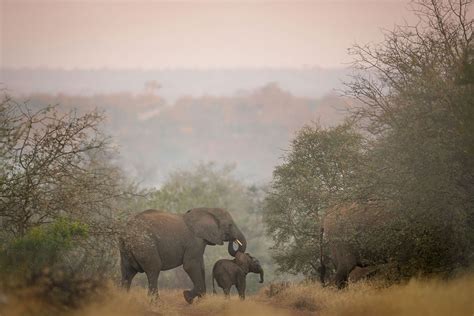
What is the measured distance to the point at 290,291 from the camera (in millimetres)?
21172

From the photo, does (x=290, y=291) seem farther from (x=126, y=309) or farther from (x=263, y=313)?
(x=126, y=309)

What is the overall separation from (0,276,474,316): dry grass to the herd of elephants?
3.36ft

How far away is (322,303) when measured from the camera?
61.8 ft

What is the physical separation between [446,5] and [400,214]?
5980 millimetres

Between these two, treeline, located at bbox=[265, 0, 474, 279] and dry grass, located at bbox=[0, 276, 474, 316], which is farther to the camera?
treeline, located at bbox=[265, 0, 474, 279]

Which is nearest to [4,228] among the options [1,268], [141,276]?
[1,268]

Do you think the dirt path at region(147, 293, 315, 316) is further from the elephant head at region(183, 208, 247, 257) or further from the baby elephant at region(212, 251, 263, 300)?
the elephant head at region(183, 208, 247, 257)

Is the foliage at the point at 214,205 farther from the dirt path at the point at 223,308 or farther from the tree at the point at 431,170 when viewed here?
the tree at the point at 431,170

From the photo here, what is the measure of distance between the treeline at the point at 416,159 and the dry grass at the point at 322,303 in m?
1.01

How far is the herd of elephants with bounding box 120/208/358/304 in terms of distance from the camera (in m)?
21.2

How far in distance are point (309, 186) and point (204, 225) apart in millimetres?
4201

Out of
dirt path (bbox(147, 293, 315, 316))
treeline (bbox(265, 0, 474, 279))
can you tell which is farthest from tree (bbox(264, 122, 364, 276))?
dirt path (bbox(147, 293, 315, 316))

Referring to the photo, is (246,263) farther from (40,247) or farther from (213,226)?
(40,247)

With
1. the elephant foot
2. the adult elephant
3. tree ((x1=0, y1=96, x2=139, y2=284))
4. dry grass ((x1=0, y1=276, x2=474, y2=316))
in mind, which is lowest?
the elephant foot
